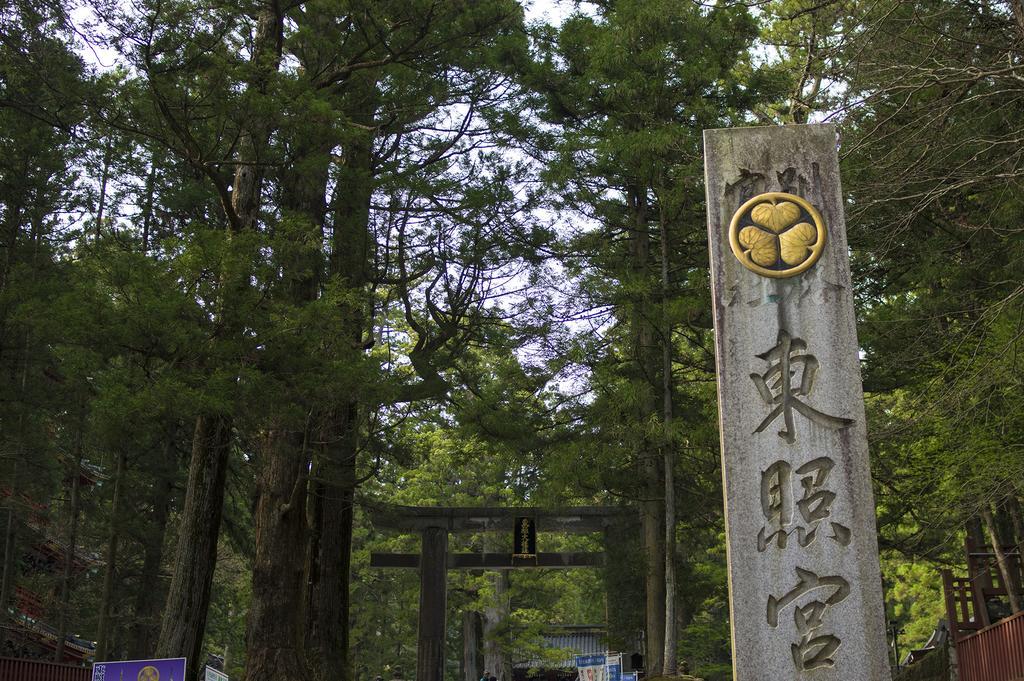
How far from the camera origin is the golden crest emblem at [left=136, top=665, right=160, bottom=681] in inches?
311

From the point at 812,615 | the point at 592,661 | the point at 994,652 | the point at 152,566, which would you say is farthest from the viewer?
the point at 152,566

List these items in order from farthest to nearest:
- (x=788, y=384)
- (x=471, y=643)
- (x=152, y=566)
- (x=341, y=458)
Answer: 1. (x=471, y=643)
2. (x=152, y=566)
3. (x=341, y=458)
4. (x=788, y=384)

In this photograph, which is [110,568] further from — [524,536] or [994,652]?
[994,652]

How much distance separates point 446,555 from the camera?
1867 centimetres

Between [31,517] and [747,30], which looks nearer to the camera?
[747,30]

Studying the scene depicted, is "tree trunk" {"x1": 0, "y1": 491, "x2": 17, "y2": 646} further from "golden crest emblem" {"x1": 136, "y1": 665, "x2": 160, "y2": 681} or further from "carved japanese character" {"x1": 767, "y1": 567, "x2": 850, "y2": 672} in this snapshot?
"carved japanese character" {"x1": 767, "y1": 567, "x2": 850, "y2": 672}

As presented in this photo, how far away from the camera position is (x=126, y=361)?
1165 centimetres

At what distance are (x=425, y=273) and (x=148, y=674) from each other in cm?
701

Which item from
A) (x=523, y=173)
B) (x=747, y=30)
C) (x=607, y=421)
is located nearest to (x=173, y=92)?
(x=523, y=173)

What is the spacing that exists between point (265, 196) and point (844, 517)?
1040cm

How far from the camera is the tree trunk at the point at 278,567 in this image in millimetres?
11078

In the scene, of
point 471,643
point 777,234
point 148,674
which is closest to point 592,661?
point 148,674

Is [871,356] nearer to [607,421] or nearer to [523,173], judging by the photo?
[607,421]

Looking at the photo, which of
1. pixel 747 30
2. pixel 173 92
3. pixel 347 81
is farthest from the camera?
pixel 747 30
